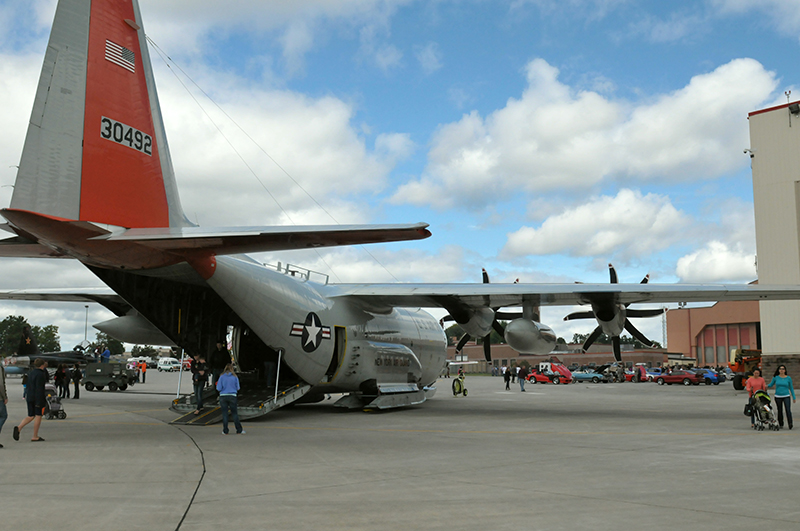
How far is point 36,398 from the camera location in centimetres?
1143

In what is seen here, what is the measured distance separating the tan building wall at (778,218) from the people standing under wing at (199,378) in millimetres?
27441

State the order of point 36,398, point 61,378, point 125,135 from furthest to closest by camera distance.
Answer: point 61,378 < point 36,398 < point 125,135

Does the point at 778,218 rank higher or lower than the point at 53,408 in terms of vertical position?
higher

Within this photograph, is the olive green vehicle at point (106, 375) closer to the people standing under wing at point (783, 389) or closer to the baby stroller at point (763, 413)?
the baby stroller at point (763, 413)

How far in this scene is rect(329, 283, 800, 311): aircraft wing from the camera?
53.0 ft

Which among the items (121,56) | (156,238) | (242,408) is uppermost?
(121,56)

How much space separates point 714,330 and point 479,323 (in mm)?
56958

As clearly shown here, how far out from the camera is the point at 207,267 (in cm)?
1288

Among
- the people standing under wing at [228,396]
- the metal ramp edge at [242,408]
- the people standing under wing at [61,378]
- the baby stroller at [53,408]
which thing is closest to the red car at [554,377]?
the metal ramp edge at [242,408]

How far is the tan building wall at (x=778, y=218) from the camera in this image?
30.7 metres

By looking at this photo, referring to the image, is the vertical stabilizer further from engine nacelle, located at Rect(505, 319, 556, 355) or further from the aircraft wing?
engine nacelle, located at Rect(505, 319, 556, 355)

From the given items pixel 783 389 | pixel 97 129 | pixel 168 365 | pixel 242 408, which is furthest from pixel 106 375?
pixel 168 365

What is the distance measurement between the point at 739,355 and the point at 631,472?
30.9 m

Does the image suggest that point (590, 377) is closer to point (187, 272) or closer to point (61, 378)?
point (61, 378)
